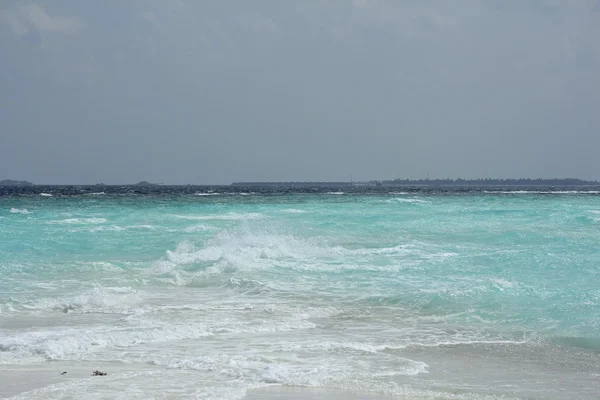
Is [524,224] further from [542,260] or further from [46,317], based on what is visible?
[46,317]

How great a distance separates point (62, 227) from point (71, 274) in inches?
540

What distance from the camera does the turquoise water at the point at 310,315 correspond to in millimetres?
7059

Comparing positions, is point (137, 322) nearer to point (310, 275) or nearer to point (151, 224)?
point (310, 275)

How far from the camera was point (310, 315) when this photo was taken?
10539 mm

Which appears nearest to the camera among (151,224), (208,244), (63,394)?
(63,394)

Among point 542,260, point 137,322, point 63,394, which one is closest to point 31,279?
point 137,322

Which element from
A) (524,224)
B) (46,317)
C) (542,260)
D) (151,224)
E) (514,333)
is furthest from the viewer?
(151,224)

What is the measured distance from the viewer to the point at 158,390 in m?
6.45

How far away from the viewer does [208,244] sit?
2014cm

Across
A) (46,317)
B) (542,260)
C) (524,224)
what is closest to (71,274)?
(46,317)

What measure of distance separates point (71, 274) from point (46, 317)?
5.00m

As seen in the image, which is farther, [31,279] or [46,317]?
[31,279]

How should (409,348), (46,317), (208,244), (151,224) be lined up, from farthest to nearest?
(151,224), (208,244), (46,317), (409,348)

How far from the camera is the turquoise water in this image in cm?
706
